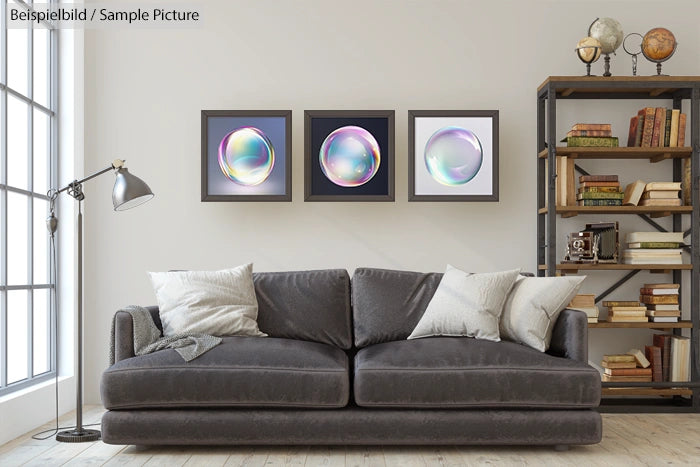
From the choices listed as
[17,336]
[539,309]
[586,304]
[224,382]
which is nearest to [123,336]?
[224,382]

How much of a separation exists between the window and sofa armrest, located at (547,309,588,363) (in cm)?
280

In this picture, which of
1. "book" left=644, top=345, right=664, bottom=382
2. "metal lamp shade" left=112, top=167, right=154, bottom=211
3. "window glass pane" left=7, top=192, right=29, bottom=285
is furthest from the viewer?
"book" left=644, top=345, right=664, bottom=382

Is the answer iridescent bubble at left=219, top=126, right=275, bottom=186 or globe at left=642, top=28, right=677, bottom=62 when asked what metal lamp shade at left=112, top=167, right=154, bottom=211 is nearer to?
iridescent bubble at left=219, top=126, right=275, bottom=186

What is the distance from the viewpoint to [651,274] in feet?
16.7

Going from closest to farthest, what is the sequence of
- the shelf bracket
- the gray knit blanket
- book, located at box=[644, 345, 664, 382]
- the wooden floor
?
the wooden floor
the gray knit blanket
book, located at box=[644, 345, 664, 382]
the shelf bracket

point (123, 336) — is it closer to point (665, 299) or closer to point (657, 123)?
point (665, 299)

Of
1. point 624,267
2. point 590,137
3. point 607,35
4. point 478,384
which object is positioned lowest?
point 478,384

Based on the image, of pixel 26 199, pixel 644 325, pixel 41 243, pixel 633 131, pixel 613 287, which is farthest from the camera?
pixel 613 287

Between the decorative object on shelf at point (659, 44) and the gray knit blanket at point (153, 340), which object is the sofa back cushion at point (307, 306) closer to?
the gray knit blanket at point (153, 340)

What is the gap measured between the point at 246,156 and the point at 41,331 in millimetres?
1581

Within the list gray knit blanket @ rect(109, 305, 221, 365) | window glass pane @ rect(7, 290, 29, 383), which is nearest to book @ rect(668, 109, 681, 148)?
gray knit blanket @ rect(109, 305, 221, 365)

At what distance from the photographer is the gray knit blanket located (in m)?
3.78

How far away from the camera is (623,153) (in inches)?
192

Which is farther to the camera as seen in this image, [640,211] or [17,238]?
[640,211]
